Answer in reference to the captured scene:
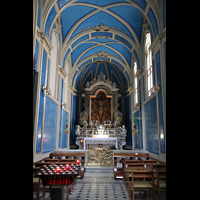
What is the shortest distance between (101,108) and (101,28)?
7966mm

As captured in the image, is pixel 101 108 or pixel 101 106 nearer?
pixel 101 108

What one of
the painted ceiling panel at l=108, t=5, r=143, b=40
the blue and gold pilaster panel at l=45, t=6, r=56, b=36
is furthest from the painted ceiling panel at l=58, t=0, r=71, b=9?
the painted ceiling panel at l=108, t=5, r=143, b=40

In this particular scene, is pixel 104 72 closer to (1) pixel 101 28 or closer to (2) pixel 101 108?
(2) pixel 101 108

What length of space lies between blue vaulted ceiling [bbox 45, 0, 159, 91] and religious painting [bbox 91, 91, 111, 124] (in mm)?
3178

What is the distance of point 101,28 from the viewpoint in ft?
42.6

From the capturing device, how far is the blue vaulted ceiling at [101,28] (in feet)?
32.5

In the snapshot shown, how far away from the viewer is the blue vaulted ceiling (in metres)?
9.91

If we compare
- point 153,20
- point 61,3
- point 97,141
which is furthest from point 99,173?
point 61,3

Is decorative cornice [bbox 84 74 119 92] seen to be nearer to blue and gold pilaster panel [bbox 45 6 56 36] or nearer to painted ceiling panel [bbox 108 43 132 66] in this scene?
painted ceiling panel [bbox 108 43 132 66]
